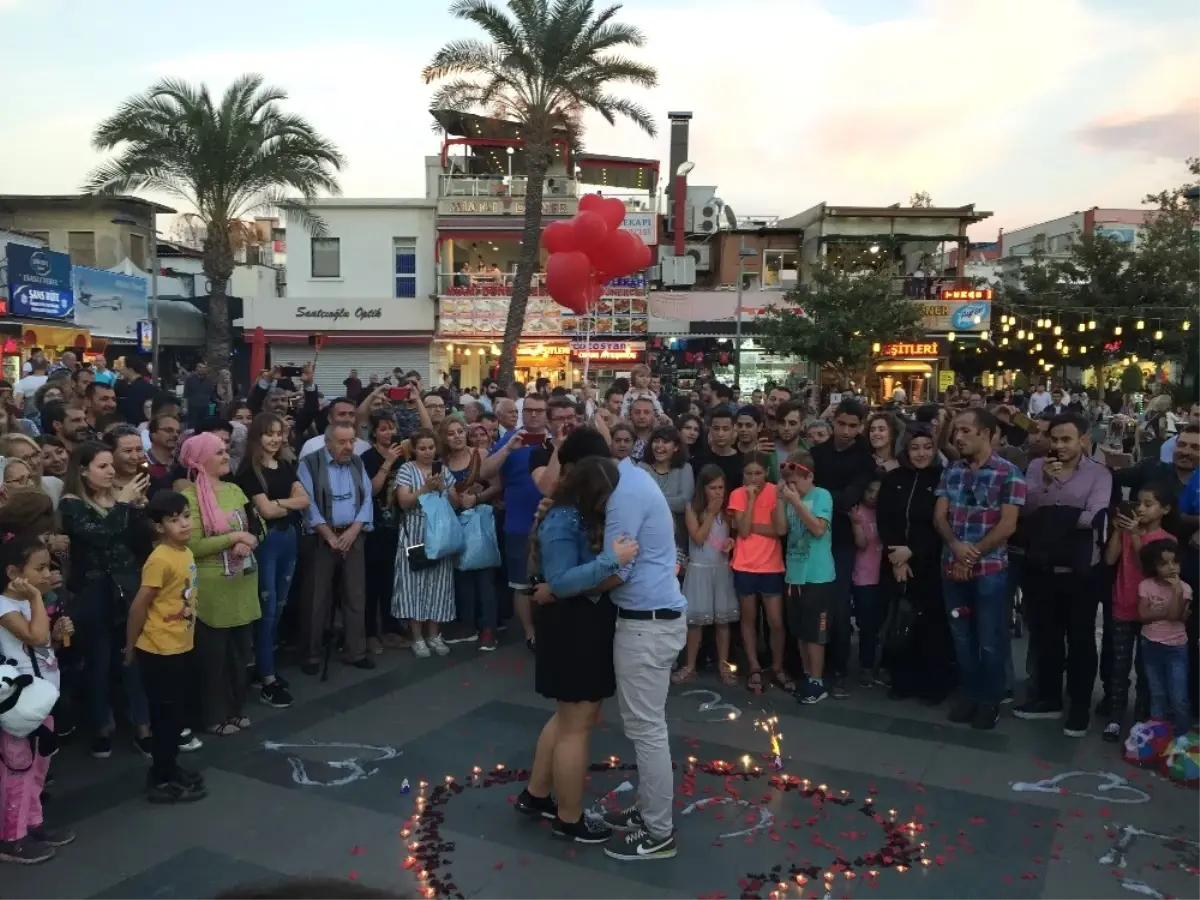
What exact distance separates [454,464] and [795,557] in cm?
277

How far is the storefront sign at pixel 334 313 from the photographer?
2864 cm

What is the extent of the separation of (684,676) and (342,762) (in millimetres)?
2464

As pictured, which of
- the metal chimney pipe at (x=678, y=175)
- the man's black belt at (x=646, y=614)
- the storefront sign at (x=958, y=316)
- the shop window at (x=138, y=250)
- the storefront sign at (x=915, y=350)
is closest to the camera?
the man's black belt at (x=646, y=614)

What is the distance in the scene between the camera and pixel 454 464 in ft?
23.9

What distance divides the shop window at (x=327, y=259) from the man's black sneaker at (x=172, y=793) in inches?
1032

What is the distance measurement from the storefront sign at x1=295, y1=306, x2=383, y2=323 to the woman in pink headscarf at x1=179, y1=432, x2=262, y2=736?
79.3 feet

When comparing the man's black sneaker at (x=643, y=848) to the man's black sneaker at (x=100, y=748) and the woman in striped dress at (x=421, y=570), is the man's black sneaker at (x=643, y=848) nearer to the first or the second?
the man's black sneaker at (x=100, y=748)

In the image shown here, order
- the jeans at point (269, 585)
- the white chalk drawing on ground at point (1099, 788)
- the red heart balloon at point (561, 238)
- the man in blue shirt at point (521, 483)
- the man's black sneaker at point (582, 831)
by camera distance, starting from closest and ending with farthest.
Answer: the man's black sneaker at point (582, 831), the white chalk drawing on ground at point (1099, 788), the jeans at point (269, 585), the man in blue shirt at point (521, 483), the red heart balloon at point (561, 238)

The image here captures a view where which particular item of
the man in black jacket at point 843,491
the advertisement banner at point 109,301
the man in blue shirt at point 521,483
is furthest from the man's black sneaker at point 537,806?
the advertisement banner at point 109,301

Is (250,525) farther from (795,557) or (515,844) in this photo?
(795,557)

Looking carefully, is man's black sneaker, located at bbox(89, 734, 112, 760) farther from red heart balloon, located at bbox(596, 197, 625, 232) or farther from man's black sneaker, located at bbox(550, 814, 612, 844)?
red heart balloon, located at bbox(596, 197, 625, 232)

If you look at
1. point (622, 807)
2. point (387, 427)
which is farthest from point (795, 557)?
point (387, 427)

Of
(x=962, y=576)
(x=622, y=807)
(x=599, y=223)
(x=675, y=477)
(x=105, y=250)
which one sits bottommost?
(x=622, y=807)

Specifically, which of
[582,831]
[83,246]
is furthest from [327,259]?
[582,831]
